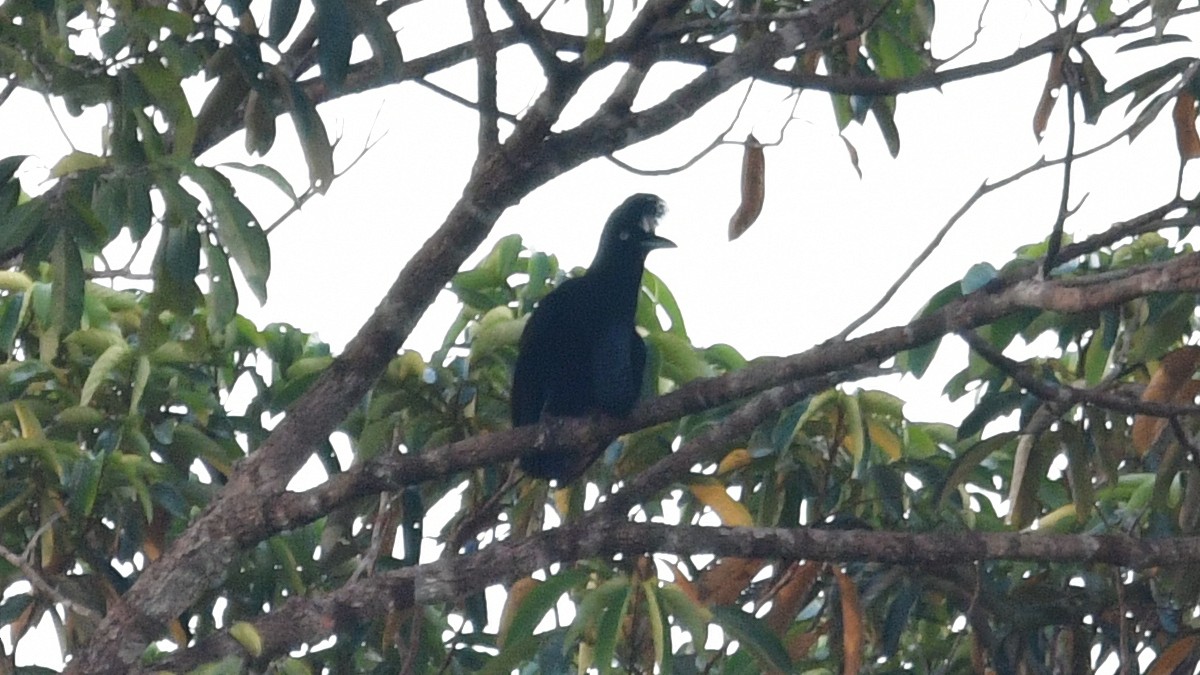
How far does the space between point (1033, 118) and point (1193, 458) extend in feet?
2.70

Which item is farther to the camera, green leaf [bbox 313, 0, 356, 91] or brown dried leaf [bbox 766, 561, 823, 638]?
brown dried leaf [bbox 766, 561, 823, 638]

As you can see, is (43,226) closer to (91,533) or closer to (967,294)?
(91,533)

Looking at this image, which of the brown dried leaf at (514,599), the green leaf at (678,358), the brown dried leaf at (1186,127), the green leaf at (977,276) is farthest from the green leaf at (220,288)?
the brown dried leaf at (1186,127)

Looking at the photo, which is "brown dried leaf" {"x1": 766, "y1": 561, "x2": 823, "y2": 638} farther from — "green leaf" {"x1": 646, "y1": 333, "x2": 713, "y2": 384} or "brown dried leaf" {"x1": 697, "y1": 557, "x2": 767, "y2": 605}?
"green leaf" {"x1": 646, "y1": 333, "x2": 713, "y2": 384}

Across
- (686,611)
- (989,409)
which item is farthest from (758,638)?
(989,409)

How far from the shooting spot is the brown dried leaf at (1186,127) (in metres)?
2.80

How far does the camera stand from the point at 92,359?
3016mm

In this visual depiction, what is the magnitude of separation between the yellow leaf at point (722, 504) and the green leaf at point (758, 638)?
241 mm

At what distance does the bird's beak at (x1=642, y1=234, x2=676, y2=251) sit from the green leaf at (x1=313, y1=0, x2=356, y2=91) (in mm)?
1536

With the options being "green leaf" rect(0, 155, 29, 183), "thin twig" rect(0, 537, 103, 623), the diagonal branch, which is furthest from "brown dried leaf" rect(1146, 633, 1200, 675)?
"green leaf" rect(0, 155, 29, 183)

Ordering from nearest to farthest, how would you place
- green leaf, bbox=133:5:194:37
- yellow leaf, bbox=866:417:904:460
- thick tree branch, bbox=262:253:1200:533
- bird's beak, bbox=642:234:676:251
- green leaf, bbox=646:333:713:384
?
green leaf, bbox=133:5:194:37 < thick tree branch, bbox=262:253:1200:533 < yellow leaf, bbox=866:417:904:460 < green leaf, bbox=646:333:713:384 < bird's beak, bbox=642:234:676:251

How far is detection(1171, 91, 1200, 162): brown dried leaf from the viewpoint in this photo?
280cm

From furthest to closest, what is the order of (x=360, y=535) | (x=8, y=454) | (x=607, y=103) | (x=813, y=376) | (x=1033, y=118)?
(x=360, y=535) < (x=1033, y=118) < (x=607, y=103) < (x=8, y=454) < (x=813, y=376)

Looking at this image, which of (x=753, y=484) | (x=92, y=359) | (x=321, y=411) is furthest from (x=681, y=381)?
(x=92, y=359)
